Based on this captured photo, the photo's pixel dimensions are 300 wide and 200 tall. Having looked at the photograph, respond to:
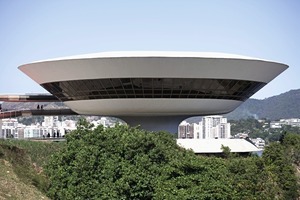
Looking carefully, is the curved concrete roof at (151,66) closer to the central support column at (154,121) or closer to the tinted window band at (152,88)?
the tinted window band at (152,88)

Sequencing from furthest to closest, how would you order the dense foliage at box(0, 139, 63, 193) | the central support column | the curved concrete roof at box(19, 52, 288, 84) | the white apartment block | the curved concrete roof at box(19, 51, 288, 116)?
the white apartment block
the central support column
the curved concrete roof at box(19, 51, 288, 116)
the curved concrete roof at box(19, 52, 288, 84)
the dense foliage at box(0, 139, 63, 193)

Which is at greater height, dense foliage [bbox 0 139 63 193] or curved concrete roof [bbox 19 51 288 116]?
curved concrete roof [bbox 19 51 288 116]

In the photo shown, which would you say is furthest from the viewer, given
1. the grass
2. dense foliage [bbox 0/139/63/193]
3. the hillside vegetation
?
dense foliage [bbox 0/139/63/193]

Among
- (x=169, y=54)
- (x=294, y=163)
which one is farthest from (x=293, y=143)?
(x=169, y=54)

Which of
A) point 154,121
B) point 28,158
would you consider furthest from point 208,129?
point 28,158

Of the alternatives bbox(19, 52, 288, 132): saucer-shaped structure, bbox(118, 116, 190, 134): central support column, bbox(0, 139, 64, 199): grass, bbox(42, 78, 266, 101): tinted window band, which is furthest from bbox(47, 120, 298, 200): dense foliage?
bbox(118, 116, 190, 134): central support column

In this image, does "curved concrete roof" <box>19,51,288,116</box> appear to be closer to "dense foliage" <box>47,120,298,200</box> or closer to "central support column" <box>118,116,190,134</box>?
"central support column" <box>118,116,190,134</box>
